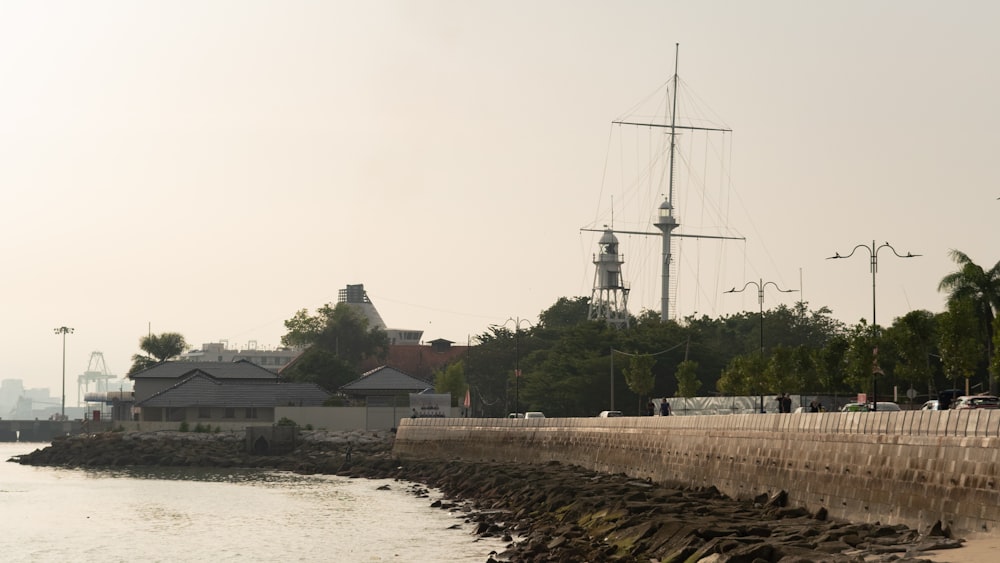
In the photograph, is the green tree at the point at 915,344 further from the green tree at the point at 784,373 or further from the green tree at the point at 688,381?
the green tree at the point at 688,381

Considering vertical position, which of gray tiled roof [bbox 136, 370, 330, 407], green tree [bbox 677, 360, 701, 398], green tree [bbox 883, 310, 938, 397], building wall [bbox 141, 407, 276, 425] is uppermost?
green tree [bbox 883, 310, 938, 397]

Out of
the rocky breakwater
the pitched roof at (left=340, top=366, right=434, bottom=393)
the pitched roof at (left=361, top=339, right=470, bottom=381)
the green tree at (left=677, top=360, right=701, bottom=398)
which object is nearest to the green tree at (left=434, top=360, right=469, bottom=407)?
the pitched roof at (left=340, top=366, right=434, bottom=393)

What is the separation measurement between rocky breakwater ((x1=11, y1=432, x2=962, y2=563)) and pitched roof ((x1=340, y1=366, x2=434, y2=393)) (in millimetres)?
29935

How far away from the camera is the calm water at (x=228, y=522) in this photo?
5109 centimetres

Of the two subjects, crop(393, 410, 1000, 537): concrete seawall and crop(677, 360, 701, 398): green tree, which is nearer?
crop(393, 410, 1000, 537): concrete seawall

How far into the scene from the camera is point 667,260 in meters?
146

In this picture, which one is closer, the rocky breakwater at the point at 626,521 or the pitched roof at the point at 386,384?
the rocky breakwater at the point at 626,521

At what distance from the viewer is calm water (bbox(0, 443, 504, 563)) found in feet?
168

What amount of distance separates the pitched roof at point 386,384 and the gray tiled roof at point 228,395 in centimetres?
401

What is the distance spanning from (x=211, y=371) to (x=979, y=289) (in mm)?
83132

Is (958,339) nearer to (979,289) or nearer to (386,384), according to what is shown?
(979,289)

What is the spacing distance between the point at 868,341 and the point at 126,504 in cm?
4324

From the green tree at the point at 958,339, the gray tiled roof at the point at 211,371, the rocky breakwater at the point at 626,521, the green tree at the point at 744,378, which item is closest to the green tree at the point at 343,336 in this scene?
the gray tiled roof at the point at 211,371

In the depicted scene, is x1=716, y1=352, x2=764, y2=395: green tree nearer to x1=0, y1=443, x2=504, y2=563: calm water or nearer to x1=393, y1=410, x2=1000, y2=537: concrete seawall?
x1=393, y1=410, x2=1000, y2=537: concrete seawall
